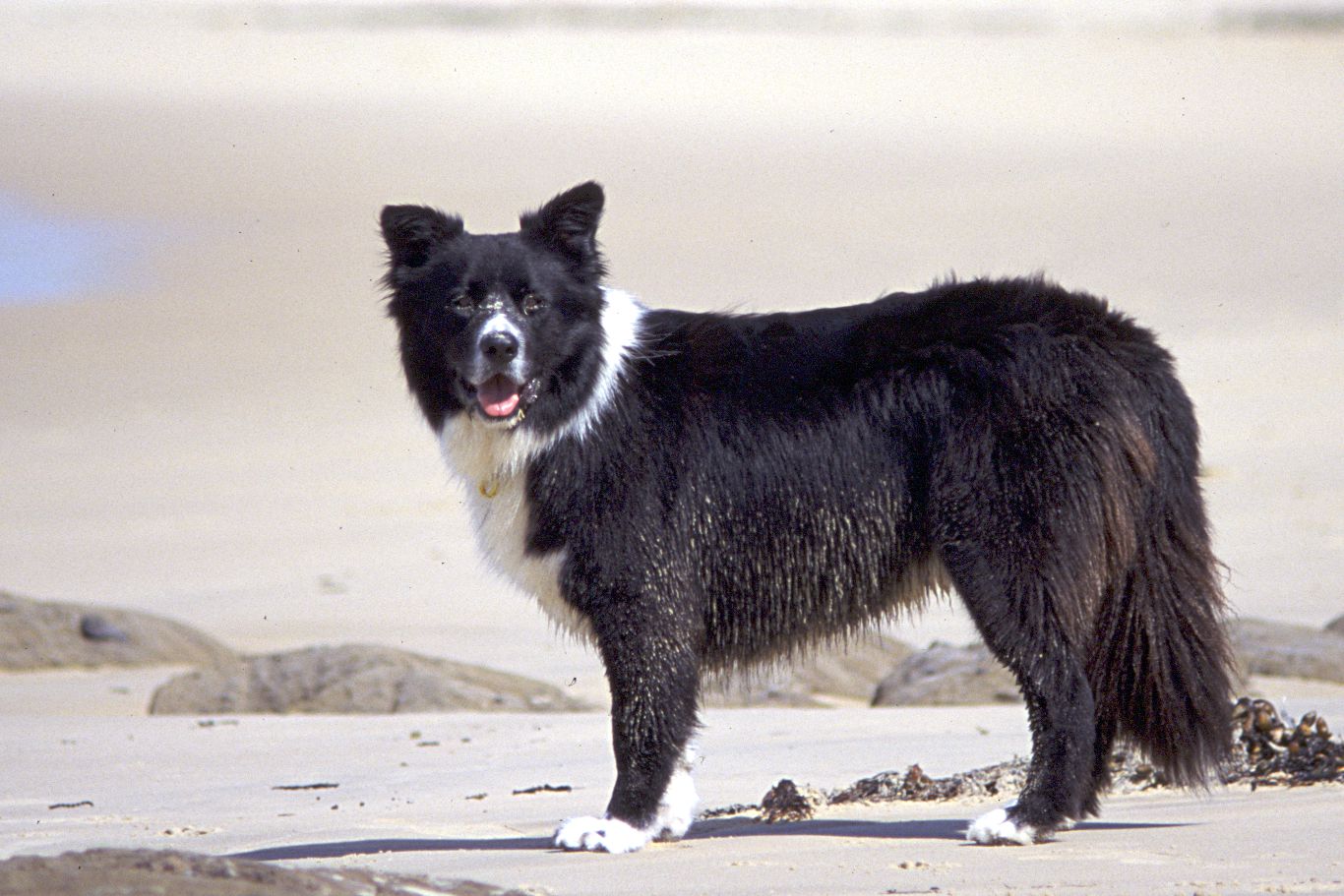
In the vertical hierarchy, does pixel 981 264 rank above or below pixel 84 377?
above

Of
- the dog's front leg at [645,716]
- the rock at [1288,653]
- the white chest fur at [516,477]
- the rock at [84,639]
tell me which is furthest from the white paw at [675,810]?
the rock at [84,639]

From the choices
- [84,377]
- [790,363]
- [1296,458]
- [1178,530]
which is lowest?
[1178,530]

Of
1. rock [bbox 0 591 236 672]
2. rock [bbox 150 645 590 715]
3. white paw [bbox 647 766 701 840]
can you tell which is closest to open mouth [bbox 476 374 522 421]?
white paw [bbox 647 766 701 840]

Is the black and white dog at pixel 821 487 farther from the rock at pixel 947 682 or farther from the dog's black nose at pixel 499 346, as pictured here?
the rock at pixel 947 682

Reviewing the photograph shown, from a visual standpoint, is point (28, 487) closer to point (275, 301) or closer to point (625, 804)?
point (275, 301)

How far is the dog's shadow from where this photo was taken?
5.81 meters

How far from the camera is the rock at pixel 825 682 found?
31.6 ft

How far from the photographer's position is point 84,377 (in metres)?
22.7

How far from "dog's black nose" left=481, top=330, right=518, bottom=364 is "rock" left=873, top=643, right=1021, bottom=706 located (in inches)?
154

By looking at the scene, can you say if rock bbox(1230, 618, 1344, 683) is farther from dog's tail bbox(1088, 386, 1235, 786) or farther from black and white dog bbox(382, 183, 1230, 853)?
black and white dog bbox(382, 183, 1230, 853)

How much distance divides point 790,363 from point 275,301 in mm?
20358

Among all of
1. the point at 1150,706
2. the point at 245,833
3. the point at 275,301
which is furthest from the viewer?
the point at 275,301

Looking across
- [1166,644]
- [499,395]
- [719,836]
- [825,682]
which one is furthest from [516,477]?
[825,682]

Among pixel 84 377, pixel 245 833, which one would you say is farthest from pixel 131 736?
pixel 84 377
